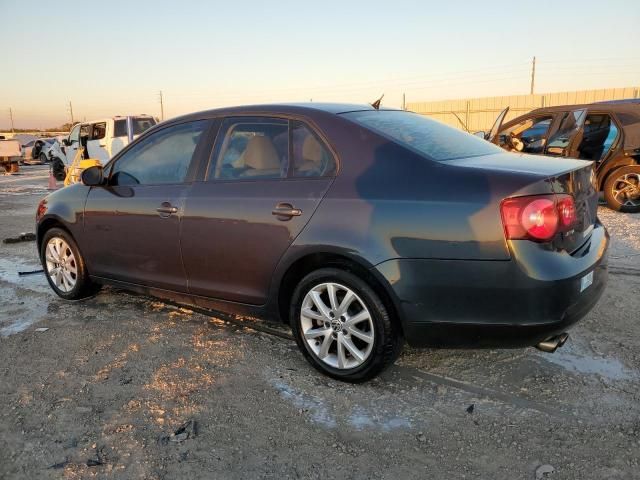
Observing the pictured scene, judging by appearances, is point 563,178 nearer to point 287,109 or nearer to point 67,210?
point 287,109

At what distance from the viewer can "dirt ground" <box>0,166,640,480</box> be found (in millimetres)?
2371

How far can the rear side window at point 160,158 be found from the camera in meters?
3.81

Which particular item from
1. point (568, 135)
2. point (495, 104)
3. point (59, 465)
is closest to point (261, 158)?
point (59, 465)

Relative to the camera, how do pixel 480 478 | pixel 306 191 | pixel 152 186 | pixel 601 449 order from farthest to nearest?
pixel 152 186 < pixel 306 191 < pixel 601 449 < pixel 480 478

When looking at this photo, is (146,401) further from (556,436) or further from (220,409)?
(556,436)

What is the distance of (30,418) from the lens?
2.80 meters

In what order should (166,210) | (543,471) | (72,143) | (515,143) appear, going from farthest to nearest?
(72,143) < (515,143) < (166,210) < (543,471)

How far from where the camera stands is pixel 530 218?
2480 mm

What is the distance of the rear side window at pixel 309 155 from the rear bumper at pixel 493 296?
0.70m

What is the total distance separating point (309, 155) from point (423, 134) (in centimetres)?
73

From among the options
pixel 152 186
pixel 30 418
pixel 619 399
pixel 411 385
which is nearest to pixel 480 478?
pixel 411 385

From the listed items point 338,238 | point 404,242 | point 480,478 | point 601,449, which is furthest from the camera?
point 338,238

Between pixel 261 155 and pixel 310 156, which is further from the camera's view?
pixel 261 155

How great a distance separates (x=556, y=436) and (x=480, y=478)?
53 centimetres
